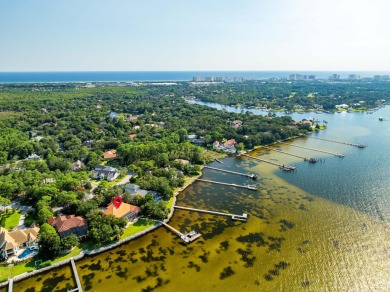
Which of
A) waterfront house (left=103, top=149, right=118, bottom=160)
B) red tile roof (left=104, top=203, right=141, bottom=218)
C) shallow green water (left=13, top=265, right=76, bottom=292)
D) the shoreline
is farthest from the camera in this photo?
waterfront house (left=103, top=149, right=118, bottom=160)

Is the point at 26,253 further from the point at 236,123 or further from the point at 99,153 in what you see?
the point at 236,123

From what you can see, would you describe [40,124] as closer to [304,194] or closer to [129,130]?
[129,130]

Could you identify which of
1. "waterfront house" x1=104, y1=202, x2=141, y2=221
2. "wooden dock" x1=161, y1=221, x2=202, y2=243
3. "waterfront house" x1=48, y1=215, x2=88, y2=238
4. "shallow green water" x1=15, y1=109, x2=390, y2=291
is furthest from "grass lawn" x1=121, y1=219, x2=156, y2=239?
"waterfront house" x1=48, y1=215, x2=88, y2=238

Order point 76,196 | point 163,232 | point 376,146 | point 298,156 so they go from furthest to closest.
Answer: point 376,146 → point 298,156 → point 76,196 → point 163,232

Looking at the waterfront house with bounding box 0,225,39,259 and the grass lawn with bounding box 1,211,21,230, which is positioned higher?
the waterfront house with bounding box 0,225,39,259

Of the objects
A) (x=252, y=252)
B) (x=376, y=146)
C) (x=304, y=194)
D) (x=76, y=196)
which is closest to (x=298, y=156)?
(x=304, y=194)

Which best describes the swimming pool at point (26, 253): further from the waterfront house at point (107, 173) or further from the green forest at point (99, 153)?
the waterfront house at point (107, 173)

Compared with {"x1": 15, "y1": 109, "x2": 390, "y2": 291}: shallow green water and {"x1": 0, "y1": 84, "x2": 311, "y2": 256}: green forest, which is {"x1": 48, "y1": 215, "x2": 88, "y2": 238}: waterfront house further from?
{"x1": 15, "y1": 109, "x2": 390, "y2": 291}: shallow green water
